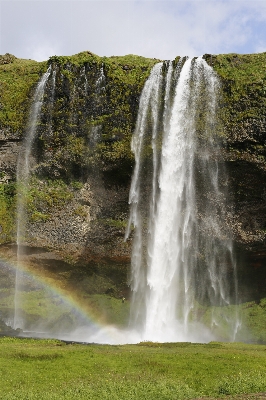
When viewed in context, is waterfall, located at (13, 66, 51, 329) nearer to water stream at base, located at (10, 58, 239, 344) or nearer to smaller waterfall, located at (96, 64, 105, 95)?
smaller waterfall, located at (96, 64, 105, 95)

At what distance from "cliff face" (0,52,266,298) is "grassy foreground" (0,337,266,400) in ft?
55.4

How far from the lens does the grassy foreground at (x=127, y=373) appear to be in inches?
603

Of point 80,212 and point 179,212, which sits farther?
point 80,212

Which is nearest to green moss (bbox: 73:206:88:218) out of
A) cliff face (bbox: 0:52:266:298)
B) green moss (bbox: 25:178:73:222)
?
cliff face (bbox: 0:52:266:298)

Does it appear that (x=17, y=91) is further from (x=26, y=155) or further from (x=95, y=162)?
(x=95, y=162)

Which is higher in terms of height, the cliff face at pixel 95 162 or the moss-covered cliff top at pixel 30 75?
the moss-covered cliff top at pixel 30 75

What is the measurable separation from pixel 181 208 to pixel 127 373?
21032mm

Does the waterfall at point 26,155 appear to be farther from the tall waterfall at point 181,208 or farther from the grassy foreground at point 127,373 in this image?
the grassy foreground at point 127,373

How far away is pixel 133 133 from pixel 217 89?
824 cm

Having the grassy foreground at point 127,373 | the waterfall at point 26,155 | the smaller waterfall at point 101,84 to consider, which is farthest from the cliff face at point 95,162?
the grassy foreground at point 127,373

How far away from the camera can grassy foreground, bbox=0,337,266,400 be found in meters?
15.3

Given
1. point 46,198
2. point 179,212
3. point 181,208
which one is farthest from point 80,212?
point 181,208

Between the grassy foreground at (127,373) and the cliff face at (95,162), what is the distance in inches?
665

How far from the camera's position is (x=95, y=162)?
39.8 metres
